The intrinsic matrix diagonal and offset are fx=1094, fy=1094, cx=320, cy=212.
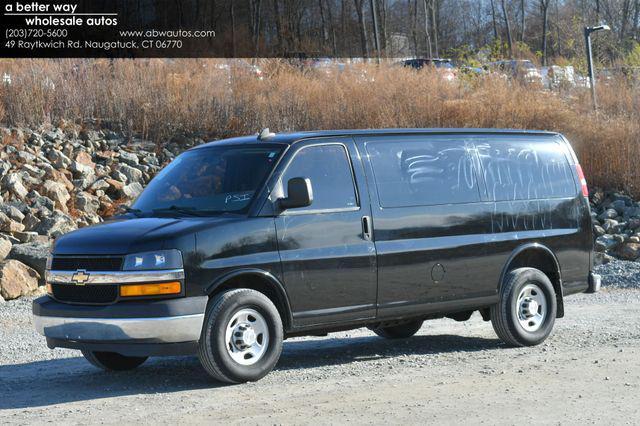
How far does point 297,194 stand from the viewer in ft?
28.9

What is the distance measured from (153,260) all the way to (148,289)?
222mm

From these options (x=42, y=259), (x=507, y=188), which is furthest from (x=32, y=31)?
(x=507, y=188)

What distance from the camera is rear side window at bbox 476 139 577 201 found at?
10555 mm

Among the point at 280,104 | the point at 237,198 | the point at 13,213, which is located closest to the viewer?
the point at 237,198

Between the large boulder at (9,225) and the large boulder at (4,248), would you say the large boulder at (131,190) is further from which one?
the large boulder at (4,248)

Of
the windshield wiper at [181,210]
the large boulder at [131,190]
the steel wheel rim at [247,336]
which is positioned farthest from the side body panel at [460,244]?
the large boulder at [131,190]

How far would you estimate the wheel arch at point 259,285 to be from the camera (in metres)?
8.50

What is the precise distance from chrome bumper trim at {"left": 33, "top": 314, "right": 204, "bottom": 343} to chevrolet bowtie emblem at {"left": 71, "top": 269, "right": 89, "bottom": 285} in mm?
300

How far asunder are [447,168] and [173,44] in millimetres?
26404

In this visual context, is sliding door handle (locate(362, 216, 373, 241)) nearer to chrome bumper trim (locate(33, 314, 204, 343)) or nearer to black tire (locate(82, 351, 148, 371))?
chrome bumper trim (locate(33, 314, 204, 343))

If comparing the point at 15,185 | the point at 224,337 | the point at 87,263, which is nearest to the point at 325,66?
the point at 15,185

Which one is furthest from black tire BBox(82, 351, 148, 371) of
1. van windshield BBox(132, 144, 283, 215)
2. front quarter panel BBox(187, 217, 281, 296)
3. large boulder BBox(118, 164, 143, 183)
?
large boulder BBox(118, 164, 143, 183)

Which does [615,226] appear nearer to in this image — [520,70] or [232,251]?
[520,70]

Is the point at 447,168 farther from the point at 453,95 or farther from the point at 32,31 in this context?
the point at 32,31
